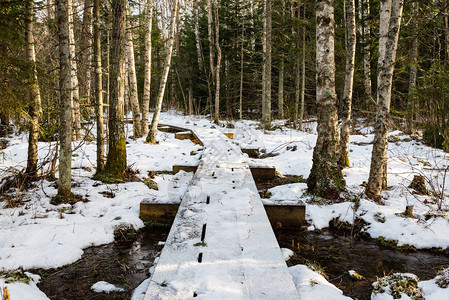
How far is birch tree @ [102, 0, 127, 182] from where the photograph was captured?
5.59m

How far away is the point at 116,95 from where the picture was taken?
568cm

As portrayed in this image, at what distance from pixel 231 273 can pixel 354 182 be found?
4.47 meters

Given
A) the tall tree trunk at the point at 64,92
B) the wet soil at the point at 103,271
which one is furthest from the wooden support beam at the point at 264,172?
the tall tree trunk at the point at 64,92

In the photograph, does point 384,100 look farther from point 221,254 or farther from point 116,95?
point 116,95

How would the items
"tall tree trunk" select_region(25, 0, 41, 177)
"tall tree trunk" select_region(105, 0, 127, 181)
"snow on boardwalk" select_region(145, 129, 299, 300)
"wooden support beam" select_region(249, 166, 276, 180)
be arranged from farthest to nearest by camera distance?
"wooden support beam" select_region(249, 166, 276, 180) < "tall tree trunk" select_region(105, 0, 127, 181) < "tall tree trunk" select_region(25, 0, 41, 177) < "snow on boardwalk" select_region(145, 129, 299, 300)

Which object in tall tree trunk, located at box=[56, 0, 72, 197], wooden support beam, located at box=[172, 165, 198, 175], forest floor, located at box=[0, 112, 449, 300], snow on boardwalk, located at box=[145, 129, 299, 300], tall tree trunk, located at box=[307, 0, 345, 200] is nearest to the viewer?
snow on boardwalk, located at box=[145, 129, 299, 300]

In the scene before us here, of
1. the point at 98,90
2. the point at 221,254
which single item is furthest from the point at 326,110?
the point at 98,90

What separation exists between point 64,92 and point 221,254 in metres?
3.63

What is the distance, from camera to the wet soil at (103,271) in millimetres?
2727

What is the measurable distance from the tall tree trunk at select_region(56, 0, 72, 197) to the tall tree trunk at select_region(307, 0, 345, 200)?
14.0 ft

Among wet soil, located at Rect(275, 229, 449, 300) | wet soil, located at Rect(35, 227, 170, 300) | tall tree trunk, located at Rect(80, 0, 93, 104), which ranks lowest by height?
wet soil, located at Rect(275, 229, 449, 300)

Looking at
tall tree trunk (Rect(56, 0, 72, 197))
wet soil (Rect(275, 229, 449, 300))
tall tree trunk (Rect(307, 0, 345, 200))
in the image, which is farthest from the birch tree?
tall tree trunk (Rect(307, 0, 345, 200))

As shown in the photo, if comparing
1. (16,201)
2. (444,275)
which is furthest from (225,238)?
(16,201)

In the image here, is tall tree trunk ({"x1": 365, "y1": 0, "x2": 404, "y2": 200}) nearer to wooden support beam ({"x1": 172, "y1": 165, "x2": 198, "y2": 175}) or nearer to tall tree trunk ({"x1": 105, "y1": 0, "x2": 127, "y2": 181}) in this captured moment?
wooden support beam ({"x1": 172, "y1": 165, "x2": 198, "y2": 175})
